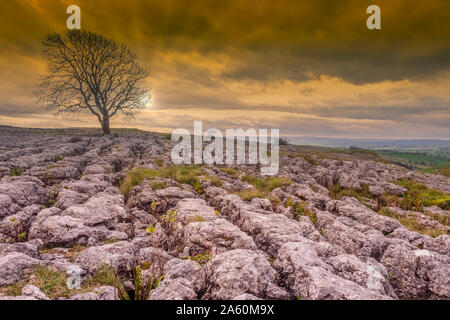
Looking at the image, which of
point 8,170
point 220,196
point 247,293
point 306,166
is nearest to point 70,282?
point 247,293

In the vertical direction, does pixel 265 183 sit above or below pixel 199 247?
above

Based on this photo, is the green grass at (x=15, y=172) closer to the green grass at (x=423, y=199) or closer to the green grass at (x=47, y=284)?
the green grass at (x=47, y=284)

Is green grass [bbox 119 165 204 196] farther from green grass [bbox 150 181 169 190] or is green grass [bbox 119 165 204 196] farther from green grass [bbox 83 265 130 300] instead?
green grass [bbox 83 265 130 300]

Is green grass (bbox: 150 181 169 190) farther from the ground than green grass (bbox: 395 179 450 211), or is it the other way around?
green grass (bbox: 150 181 169 190)

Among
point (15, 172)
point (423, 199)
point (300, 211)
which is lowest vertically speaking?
point (423, 199)

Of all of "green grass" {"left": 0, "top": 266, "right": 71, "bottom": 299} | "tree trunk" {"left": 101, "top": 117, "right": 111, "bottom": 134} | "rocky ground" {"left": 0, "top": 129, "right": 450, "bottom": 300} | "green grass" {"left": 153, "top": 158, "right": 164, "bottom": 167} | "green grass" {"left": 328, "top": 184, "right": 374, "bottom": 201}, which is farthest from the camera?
"tree trunk" {"left": 101, "top": 117, "right": 111, "bottom": 134}

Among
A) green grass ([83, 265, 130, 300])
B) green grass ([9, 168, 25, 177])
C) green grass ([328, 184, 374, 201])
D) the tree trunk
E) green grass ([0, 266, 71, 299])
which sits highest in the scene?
the tree trunk

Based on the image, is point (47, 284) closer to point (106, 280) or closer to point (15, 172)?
point (106, 280)

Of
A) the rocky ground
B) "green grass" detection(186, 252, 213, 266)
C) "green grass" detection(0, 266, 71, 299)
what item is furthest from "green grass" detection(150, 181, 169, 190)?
"green grass" detection(0, 266, 71, 299)

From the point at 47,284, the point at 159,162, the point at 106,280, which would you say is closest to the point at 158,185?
the point at 106,280

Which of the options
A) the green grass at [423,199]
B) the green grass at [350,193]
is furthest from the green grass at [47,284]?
the green grass at [423,199]

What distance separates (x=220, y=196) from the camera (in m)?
13.8
